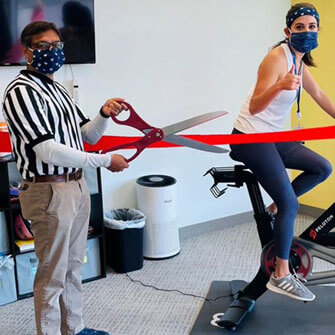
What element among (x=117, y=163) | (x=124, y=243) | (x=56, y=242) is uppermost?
(x=117, y=163)

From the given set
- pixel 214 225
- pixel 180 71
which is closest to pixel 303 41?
pixel 180 71

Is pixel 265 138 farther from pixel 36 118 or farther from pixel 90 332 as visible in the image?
pixel 90 332

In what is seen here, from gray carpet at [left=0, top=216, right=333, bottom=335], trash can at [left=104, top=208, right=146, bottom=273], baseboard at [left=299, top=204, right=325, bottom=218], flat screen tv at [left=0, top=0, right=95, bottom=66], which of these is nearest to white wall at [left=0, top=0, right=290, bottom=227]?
flat screen tv at [left=0, top=0, right=95, bottom=66]

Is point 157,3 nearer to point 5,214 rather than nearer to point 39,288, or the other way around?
point 5,214

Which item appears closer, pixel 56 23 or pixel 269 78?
pixel 269 78

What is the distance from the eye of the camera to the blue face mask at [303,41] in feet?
8.28

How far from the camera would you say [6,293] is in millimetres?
3350

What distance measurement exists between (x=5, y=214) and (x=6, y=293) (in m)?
0.48

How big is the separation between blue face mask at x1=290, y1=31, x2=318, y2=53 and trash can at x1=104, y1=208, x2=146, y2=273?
5.76 ft

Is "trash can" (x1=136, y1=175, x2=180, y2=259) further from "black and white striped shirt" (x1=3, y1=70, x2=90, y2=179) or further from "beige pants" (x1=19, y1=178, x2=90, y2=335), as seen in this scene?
"black and white striped shirt" (x1=3, y1=70, x2=90, y2=179)

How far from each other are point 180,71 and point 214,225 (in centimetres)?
134

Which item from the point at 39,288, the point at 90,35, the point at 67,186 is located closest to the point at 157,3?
the point at 90,35

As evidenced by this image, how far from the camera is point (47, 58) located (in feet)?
7.64

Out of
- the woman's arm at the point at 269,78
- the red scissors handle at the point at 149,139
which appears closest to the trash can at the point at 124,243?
the red scissors handle at the point at 149,139
